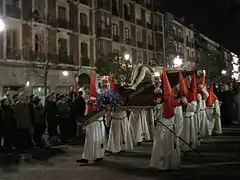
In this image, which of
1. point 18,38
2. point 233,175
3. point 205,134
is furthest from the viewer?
point 18,38

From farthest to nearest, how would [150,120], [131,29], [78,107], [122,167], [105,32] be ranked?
[131,29] < [105,32] < [78,107] < [150,120] < [122,167]

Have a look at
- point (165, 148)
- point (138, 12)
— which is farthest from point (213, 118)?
point (138, 12)

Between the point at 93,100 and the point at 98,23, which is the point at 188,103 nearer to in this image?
the point at 93,100

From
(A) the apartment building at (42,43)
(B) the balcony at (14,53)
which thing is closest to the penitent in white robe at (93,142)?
(A) the apartment building at (42,43)

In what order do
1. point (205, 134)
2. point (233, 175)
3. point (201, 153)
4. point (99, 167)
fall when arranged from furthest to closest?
point (205, 134) → point (201, 153) → point (99, 167) → point (233, 175)

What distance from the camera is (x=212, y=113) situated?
17516mm

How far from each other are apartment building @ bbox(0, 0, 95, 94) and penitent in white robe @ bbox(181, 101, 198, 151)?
20.6 m

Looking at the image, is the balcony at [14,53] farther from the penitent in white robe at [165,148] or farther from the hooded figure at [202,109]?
the penitent in white robe at [165,148]

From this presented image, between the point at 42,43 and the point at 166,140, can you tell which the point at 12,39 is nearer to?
the point at 42,43

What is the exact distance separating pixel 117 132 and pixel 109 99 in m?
1.49

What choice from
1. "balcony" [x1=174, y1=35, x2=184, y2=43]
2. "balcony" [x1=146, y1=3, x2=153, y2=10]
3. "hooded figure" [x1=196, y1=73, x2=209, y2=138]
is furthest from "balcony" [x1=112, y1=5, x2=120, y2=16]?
"hooded figure" [x1=196, y1=73, x2=209, y2=138]

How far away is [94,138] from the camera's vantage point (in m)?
11.4

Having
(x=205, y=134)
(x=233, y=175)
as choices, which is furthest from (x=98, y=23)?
(x=233, y=175)

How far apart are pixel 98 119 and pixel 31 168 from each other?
220 centimetres
